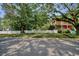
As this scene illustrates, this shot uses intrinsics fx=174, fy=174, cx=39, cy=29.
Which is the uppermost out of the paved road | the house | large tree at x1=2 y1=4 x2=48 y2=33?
large tree at x1=2 y1=4 x2=48 y2=33

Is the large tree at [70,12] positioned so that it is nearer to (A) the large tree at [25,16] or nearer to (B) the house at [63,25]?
(B) the house at [63,25]

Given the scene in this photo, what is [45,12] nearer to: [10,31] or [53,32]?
[53,32]

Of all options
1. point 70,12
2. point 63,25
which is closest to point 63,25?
point 63,25

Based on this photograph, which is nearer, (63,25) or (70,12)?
(63,25)

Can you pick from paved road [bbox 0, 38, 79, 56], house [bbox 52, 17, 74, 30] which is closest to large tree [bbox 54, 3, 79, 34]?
house [bbox 52, 17, 74, 30]

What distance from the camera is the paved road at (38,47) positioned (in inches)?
131

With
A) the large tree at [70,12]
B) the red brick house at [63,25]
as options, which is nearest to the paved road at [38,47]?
the red brick house at [63,25]

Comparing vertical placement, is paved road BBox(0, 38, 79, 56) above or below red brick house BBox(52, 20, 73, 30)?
below

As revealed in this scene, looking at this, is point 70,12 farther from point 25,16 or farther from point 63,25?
point 25,16

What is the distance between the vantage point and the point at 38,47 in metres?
3.89

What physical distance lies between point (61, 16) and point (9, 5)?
155cm

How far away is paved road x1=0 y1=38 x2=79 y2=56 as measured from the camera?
332 centimetres

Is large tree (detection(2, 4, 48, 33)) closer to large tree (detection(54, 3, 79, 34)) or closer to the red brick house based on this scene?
the red brick house

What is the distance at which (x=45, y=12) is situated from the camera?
435cm
